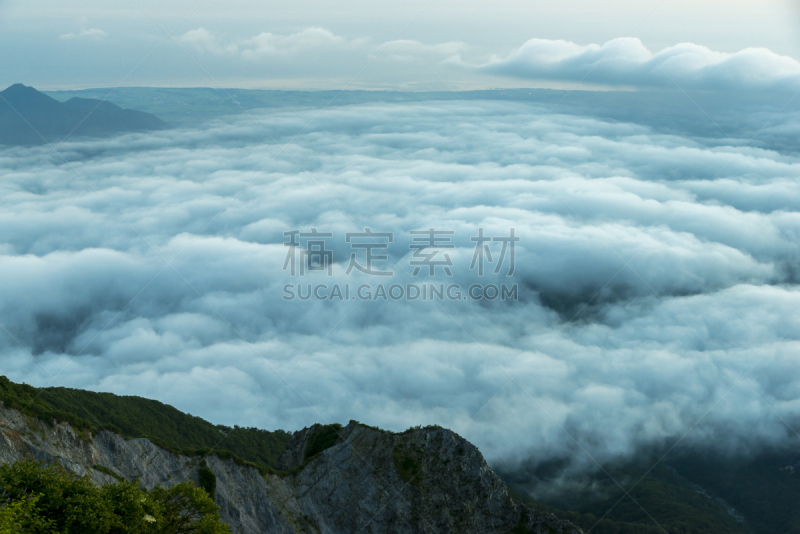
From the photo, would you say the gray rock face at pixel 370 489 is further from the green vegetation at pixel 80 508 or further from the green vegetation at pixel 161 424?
the green vegetation at pixel 80 508

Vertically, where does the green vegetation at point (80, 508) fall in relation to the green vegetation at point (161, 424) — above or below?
above

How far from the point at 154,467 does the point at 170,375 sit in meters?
126

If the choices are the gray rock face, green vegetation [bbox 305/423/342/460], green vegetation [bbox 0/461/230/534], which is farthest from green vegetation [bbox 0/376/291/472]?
green vegetation [bbox 0/461/230/534]

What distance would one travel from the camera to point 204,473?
45938mm

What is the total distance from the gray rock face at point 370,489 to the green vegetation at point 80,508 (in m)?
22.2

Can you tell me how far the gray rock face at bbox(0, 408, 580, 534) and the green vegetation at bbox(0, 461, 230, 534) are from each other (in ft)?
72.7

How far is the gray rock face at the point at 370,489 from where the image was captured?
46.4 metres

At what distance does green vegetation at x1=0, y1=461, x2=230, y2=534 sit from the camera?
839 inches

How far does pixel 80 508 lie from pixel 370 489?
1278 inches

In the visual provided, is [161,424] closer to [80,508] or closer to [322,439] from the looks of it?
[322,439]

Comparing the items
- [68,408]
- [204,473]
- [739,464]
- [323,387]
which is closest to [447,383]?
[323,387]

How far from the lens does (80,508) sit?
22.3m

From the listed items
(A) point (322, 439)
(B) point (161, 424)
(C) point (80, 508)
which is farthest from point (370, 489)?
(B) point (161, 424)

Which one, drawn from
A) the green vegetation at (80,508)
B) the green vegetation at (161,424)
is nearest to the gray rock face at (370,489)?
the green vegetation at (161,424)
